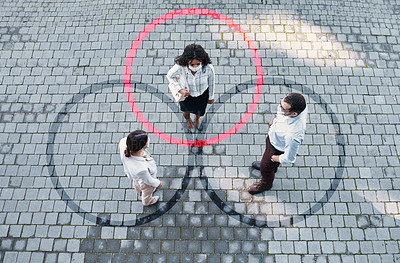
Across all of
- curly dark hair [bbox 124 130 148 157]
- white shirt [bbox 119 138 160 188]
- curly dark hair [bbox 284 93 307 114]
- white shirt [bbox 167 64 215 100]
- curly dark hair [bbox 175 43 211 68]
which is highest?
curly dark hair [bbox 175 43 211 68]

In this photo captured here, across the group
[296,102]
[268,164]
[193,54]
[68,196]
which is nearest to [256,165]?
[268,164]

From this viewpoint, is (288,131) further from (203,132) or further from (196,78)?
(203,132)

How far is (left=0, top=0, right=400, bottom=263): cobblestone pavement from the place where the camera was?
5391 mm

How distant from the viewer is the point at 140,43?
294 inches

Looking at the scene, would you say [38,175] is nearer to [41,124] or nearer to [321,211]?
[41,124]

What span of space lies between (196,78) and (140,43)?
308 centimetres

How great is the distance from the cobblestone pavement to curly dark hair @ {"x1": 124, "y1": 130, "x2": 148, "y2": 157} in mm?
1992

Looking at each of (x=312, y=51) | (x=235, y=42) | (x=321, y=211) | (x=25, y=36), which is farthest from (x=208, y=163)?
(x=25, y=36)

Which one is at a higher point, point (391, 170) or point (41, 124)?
point (41, 124)

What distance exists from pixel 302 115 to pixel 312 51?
12.1 ft

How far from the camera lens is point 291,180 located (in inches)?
230

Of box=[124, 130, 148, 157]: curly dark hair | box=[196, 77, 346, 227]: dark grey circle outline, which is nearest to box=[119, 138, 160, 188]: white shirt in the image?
box=[124, 130, 148, 157]: curly dark hair

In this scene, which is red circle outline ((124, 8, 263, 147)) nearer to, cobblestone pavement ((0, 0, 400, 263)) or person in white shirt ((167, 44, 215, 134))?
cobblestone pavement ((0, 0, 400, 263))

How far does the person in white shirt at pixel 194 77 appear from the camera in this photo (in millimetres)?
4551
